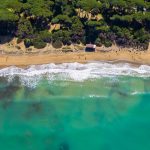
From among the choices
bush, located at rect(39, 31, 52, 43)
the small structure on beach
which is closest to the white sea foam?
the small structure on beach

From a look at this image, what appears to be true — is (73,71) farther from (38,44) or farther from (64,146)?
(64,146)

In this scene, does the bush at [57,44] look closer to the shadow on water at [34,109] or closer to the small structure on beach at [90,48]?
the small structure on beach at [90,48]

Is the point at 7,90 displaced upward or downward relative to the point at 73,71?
downward

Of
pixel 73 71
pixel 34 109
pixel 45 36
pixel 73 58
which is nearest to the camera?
pixel 34 109

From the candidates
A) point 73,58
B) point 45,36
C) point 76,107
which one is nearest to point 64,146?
point 76,107

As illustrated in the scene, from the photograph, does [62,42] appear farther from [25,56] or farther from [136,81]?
[136,81]

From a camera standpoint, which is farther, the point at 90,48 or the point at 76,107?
the point at 90,48
